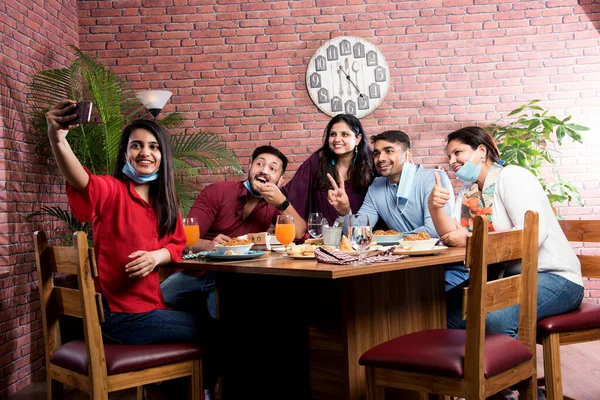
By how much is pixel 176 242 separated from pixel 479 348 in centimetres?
127

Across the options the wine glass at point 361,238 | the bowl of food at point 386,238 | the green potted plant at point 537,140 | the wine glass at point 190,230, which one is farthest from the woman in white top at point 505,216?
the green potted plant at point 537,140

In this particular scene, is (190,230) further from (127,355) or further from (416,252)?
(416,252)

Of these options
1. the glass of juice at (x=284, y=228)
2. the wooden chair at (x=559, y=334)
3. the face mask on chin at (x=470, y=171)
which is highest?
the face mask on chin at (x=470, y=171)

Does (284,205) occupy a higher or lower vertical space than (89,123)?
lower

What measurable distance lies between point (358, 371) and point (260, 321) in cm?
61

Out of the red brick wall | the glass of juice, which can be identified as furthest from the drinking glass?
the red brick wall

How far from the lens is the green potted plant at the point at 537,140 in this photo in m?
5.30

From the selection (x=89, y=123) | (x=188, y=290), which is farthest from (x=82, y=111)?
(x=89, y=123)

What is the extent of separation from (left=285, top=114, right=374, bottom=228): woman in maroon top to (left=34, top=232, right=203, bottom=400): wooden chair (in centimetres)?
162

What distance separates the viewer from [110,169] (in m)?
4.79

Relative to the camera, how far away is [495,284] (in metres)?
1.97

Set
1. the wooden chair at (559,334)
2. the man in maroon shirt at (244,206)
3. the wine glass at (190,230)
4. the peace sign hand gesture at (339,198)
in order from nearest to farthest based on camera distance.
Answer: the wooden chair at (559,334), the wine glass at (190,230), the peace sign hand gesture at (339,198), the man in maroon shirt at (244,206)

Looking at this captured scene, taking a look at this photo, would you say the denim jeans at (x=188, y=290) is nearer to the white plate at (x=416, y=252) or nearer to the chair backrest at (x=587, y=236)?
the white plate at (x=416, y=252)

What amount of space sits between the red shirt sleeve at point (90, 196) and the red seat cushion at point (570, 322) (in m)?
1.71
